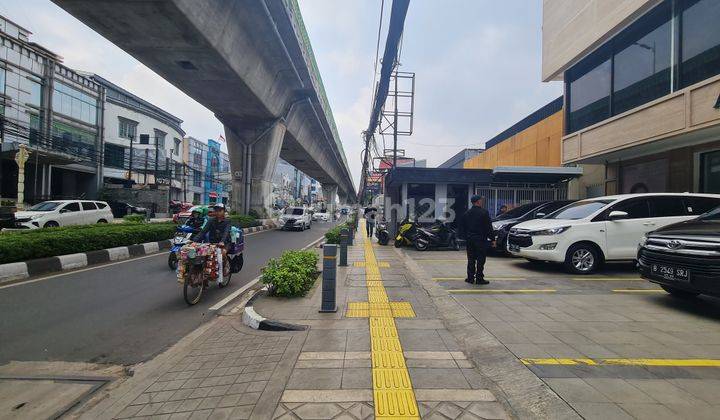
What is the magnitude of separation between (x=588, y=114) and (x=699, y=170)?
453 cm

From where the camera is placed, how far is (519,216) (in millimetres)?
11922

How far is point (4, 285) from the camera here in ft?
22.3

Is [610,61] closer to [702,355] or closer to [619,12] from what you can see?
[619,12]

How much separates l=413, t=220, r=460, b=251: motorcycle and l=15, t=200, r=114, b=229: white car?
14.2 meters

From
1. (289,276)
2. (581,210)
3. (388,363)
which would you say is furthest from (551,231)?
(388,363)

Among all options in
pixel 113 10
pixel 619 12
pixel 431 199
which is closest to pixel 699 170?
pixel 619 12

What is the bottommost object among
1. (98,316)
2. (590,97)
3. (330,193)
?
(98,316)

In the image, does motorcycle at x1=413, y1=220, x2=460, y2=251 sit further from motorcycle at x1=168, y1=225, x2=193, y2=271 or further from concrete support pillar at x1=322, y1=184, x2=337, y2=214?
concrete support pillar at x1=322, y1=184, x2=337, y2=214

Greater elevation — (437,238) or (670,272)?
(670,272)

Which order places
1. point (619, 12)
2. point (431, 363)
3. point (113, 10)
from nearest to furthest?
point (431, 363) < point (113, 10) < point (619, 12)

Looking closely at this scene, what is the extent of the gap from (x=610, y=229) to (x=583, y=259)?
0.81m

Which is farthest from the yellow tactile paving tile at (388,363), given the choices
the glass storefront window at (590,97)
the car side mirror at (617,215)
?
the glass storefront window at (590,97)

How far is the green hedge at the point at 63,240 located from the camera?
782 cm

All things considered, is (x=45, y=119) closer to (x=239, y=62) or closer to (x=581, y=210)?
(x=239, y=62)
